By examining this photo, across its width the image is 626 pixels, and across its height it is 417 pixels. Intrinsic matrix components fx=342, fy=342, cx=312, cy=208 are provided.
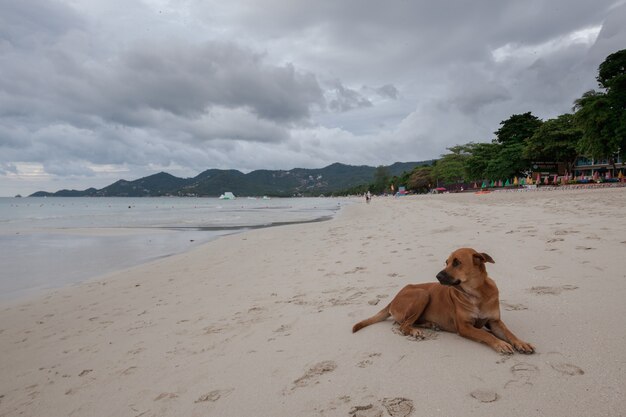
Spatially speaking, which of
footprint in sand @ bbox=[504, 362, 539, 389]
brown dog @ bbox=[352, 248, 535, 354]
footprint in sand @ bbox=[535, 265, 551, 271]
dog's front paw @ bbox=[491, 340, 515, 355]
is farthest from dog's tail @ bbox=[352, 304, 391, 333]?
footprint in sand @ bbox=[535, 265, 551, 271]

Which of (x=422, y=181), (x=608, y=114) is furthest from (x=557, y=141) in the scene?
(x=422, y=181)

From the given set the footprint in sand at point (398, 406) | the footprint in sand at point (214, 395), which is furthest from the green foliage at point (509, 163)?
the footprint in sand at point (214, 395)

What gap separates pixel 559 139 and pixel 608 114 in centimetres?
2152

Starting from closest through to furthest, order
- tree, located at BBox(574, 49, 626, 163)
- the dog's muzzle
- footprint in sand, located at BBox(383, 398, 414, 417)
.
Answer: footprint in sand, located at BBox(383, 398, 414, 417) < the dog's muzzle < tree, located at BBox(574, 49, 626, 163)

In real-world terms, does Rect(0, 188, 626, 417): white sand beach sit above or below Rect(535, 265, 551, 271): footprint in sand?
below

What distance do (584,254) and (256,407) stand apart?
18.8 feet

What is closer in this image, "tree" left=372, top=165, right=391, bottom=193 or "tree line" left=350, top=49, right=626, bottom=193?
"tree line" left=350, top=49, right=626, bottom=193

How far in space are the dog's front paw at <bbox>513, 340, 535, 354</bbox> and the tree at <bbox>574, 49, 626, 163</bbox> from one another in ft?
120

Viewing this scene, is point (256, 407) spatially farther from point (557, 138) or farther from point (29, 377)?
point (557, 138)

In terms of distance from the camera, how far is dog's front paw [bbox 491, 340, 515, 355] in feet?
9.71

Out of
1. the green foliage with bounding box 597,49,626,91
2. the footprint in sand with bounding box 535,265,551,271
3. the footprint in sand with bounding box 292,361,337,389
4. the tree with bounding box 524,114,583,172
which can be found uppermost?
the green foliage with bounding box 597,49,626,91

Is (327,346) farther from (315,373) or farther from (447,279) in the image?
(447,279)

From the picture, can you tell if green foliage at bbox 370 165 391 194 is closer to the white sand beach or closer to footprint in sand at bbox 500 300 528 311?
the white sand beach

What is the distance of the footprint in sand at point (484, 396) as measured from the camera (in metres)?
2.37
